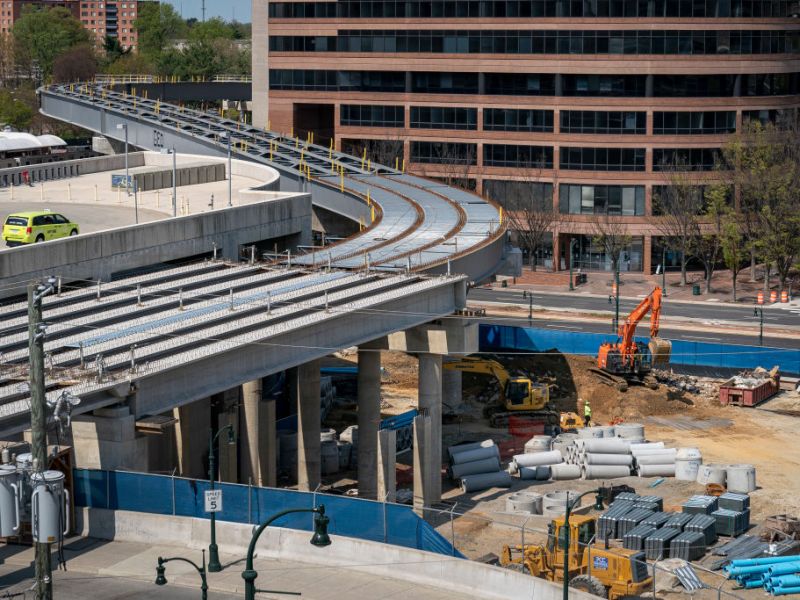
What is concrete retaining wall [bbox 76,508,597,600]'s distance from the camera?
153 ft

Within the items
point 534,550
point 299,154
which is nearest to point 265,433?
point 534,550

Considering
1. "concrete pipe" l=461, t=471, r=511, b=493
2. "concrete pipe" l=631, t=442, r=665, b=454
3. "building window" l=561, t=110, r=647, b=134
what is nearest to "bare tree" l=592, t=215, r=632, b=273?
"building window" l=561, t=110, r=647, b=134

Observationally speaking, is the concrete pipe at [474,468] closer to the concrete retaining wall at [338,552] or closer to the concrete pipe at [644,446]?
the concrete pipe at [644,446]

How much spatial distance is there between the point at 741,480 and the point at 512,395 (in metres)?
16.6

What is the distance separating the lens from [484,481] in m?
70.3

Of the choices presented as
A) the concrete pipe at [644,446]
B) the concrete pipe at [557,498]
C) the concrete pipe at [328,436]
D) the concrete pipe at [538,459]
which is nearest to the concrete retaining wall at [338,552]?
the concrete pipe at [557,498]

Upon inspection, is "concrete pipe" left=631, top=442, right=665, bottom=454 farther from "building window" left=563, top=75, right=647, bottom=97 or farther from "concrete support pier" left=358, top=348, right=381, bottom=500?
"building window" left=563, top=75, right=647, bottom=97

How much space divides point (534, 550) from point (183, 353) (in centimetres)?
1470

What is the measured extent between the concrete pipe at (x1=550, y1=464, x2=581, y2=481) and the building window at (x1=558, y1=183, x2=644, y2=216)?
56.3 m

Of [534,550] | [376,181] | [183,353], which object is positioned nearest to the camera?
[534,550]

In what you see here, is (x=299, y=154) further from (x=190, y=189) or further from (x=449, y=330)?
(x=449, y=330)

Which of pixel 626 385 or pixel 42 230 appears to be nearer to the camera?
pixel 42 230

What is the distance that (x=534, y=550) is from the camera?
54.5m

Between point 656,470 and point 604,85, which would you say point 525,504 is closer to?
point 656,470
